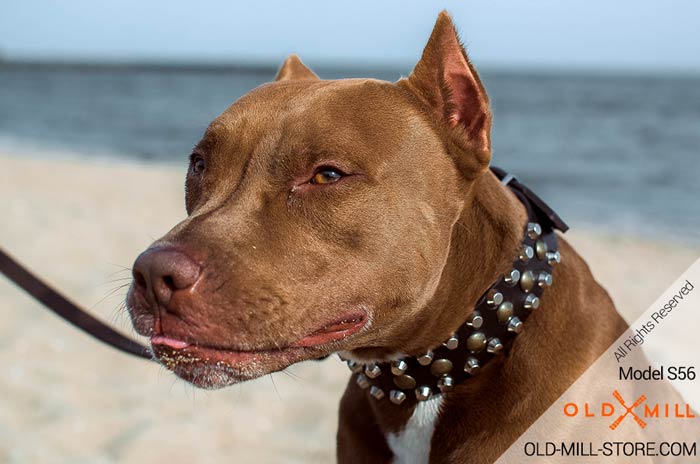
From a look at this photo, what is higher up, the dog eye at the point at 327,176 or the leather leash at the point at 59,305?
the dog eye at the point at 327,176

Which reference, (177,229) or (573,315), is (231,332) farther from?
(573,315)

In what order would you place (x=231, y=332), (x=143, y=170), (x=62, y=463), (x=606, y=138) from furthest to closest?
(x=606, y=138) < (x=143, y=170) < (x=62, y=463) < (x=231, y=332)

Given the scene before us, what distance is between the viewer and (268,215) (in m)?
2.55

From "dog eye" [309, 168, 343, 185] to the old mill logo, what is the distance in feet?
3.40

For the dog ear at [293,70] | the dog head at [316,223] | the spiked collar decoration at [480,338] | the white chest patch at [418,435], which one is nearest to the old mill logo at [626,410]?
the spiked collar decoration at [480,338]

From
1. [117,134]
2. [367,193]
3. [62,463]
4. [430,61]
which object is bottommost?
[117,134]

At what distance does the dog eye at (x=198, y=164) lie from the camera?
2914 millimetres

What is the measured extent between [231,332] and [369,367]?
0.66 m

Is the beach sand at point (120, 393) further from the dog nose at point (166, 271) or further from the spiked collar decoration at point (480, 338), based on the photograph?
the dog nose at point (166, 271)

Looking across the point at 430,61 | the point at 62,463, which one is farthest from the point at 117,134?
the point at 430,61

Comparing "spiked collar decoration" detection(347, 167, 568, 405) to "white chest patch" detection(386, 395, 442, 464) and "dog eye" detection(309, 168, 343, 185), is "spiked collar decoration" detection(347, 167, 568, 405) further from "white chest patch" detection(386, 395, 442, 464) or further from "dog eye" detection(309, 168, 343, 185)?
"dog eye" detection(309, 168, 343, 185)

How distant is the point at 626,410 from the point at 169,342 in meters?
1.50

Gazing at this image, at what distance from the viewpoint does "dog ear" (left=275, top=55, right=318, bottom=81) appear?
3.55 metres

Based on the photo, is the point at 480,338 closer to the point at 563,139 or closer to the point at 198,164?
the point at 198,164
